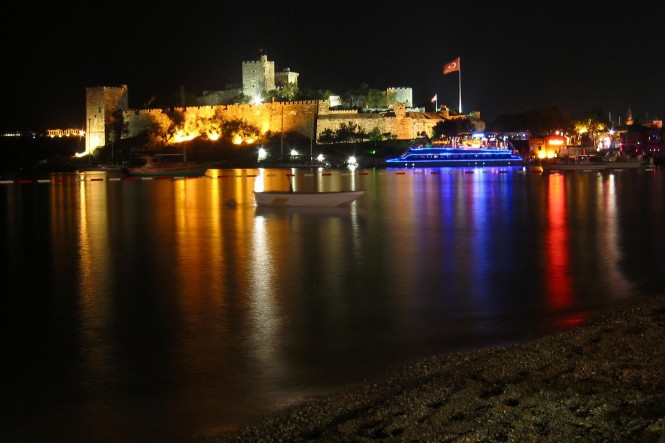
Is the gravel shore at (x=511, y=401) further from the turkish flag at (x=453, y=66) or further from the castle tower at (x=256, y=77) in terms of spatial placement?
the castle tower at (x=256, y=77)

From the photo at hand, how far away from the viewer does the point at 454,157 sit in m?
48.4

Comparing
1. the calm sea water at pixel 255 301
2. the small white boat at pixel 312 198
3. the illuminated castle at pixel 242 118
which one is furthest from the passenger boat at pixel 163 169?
the calm sea water at pixel 255 301

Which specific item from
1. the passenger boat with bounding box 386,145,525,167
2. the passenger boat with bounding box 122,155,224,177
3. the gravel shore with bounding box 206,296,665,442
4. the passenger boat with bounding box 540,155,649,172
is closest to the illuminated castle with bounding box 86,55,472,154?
the passenger boat with bounding box 386,145,525,167

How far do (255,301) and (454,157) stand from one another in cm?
4275

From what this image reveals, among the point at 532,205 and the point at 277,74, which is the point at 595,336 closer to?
the point at 532,205

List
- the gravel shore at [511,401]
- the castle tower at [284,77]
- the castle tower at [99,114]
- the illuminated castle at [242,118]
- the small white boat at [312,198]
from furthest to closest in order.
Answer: the castle tower at [284,77], the castle tower at [99,114], the illuminated castle at [242,118], the small white boat at [312,198], the gravel shore at [511,401]

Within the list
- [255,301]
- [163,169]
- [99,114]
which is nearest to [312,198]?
[255,301]

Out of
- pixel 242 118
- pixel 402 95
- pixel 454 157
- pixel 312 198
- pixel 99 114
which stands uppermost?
pixel 402 95

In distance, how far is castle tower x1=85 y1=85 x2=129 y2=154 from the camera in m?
55.5

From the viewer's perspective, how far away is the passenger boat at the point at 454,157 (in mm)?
48344

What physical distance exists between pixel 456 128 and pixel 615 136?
1671 cm

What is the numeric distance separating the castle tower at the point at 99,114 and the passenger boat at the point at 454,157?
20.9 metres

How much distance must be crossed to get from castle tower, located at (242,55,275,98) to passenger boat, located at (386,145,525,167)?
51.9 feet

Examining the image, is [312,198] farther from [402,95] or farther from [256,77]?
[402,95]
